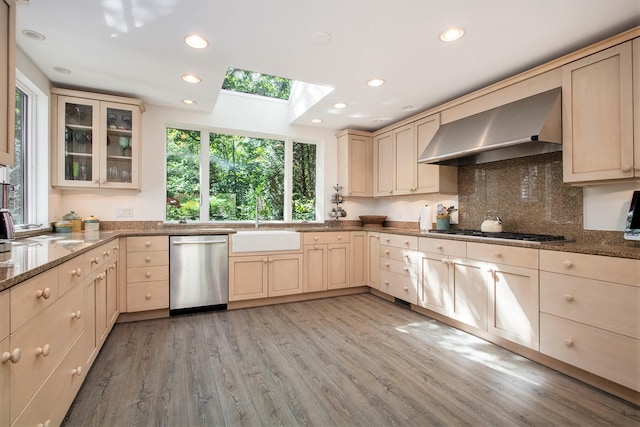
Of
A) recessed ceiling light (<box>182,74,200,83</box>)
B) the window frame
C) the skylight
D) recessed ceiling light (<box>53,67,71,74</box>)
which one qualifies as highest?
the skylight

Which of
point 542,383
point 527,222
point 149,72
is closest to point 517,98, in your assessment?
point 527,222

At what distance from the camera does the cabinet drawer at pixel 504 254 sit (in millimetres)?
2258

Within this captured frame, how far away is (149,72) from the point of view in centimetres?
274

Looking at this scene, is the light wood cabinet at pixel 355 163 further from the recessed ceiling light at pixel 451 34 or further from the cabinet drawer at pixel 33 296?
the cabinet drawer at pixel 33 296

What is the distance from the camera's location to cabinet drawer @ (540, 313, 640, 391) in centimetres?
176

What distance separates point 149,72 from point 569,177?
11.6ft

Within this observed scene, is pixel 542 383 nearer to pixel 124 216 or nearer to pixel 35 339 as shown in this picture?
pixel 35 339

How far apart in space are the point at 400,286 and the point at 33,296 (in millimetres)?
3152

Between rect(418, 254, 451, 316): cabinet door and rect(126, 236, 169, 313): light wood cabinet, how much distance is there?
267 cm

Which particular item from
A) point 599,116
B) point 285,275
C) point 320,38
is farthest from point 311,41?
point 285,275

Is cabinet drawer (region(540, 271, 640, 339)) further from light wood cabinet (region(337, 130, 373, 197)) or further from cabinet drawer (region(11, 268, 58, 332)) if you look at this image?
cabinet drawer (region(11, 268, 58, 332))

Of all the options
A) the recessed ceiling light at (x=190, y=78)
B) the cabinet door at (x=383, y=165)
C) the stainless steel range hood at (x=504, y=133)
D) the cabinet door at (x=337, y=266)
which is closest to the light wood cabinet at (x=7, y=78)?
the recessed ceiling light at (x=190, y=78)

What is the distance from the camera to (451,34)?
2.12 metres

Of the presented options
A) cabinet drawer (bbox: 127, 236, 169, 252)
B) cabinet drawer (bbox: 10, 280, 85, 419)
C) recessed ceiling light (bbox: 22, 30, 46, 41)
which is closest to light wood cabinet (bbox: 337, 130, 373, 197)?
A: cabinet drawer (bbox: 127, 236, 169, 252)
